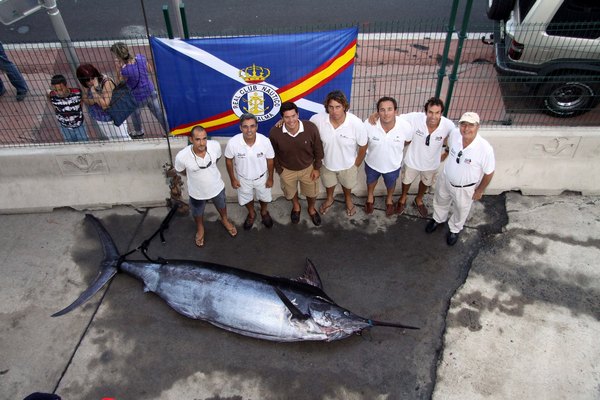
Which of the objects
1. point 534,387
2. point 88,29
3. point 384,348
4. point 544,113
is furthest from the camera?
point 88,29

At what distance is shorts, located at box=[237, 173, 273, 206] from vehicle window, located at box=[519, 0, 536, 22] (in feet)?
16.8

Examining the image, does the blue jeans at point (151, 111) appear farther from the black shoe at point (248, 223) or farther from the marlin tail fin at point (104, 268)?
the black shoe at point (248, 223)

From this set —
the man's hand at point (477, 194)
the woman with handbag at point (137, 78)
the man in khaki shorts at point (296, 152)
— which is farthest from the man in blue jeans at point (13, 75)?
the man's hand at point (477, 194)

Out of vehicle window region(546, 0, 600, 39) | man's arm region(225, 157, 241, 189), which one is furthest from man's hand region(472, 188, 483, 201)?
vehicle window region(546, 0, 600, 39)

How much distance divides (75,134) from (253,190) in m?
2.65

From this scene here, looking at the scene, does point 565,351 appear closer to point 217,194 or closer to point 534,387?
point 534,387

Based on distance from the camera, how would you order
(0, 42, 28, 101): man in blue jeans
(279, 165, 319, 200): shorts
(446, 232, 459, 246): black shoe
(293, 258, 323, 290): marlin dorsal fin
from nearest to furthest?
1. (293, 258, 323, 290): marlin dorsal fin
2. (279, 165, 319, 200): shorts
3. (446, 232, 459, 246): black shoe
4. (0, 42, 28, 101): man in blue jeans

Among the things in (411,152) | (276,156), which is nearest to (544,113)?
(411,152)

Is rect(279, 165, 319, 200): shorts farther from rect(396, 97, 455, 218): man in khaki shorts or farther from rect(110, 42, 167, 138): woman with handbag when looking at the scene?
rect(110, 42, 167, 138): woman with handbag

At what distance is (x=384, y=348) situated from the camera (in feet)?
17.1

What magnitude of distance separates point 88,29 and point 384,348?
998 centimetres

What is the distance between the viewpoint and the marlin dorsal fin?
5656 millimetres

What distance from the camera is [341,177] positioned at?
253 inches

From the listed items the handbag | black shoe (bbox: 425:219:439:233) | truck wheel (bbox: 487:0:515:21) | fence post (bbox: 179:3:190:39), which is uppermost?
fence post (bbox: 179:3:190:39)
